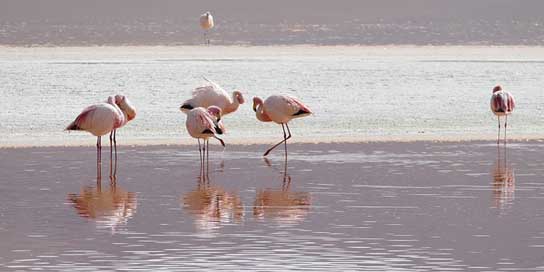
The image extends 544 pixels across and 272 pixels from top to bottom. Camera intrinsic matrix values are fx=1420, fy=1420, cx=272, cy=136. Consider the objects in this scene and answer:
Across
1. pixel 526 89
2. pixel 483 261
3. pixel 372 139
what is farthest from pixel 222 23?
pixel 483 261

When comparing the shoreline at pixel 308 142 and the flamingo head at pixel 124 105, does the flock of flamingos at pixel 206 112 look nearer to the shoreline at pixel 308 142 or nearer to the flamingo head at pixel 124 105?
the flamingo head at pixel 124 105

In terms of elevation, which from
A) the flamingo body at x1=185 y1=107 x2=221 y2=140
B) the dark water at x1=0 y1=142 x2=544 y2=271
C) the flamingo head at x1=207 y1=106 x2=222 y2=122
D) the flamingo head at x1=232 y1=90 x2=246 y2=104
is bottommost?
the dark water at x1=0 y1=142 x2=544 y2=271

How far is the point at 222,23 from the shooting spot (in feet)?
203

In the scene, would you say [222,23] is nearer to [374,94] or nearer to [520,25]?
[520,25]

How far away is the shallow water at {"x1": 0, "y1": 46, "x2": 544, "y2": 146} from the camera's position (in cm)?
1958

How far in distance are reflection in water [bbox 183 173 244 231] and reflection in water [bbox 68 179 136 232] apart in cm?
52

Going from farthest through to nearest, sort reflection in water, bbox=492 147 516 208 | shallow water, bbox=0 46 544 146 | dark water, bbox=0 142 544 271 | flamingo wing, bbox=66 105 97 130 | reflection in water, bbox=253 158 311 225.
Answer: shallow water, bbox=0 46 544 146, flamingo wing, bbox=66 105 97 130, reflection in water, bbox=492 147 516 208, reflection in water, bbox=253 158 311 225, dark water, bbox=0 142 544 271

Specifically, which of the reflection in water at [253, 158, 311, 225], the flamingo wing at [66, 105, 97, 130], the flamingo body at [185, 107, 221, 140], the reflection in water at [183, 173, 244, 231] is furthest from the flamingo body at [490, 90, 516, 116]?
the reflection in water at [183, 173, 244, 231]

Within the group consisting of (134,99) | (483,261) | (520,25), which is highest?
(520,25)

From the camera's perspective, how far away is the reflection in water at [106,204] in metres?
11.3

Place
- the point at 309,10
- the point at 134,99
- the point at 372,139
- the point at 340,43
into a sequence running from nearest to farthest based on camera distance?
the point at 372,139, the point at 134,99, the point at 340,43, the point at 309,10

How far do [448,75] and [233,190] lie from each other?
1323 cm

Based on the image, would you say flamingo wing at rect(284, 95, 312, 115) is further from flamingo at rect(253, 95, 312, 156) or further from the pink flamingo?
the pink flamingo

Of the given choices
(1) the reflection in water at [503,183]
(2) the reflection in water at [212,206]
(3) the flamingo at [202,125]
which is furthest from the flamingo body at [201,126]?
(1) the reflection in water at [503,183]
